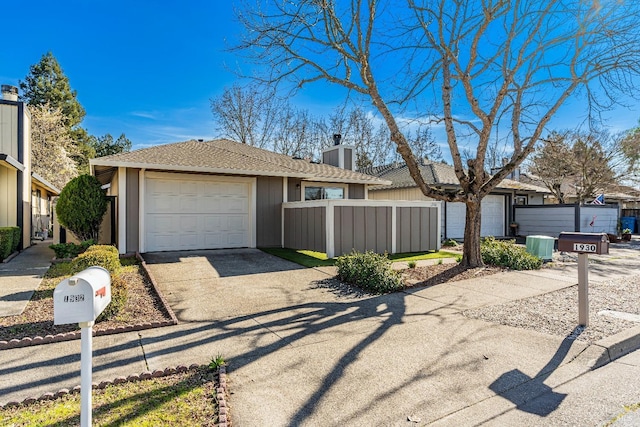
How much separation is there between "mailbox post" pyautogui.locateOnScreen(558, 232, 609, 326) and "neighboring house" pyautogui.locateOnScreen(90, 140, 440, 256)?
5.77 metres

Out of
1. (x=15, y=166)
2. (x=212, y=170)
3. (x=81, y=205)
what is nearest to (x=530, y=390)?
(x=212, y=170)

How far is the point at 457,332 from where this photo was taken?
4367 millimetres

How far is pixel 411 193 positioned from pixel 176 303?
1323 cm

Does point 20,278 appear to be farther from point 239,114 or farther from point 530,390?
point 239,114

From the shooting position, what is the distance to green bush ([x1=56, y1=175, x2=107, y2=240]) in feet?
31.2

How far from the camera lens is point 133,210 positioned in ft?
32.8

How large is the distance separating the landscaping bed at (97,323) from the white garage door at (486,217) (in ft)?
44.9

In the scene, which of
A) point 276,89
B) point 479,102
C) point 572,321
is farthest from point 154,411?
point 479,102

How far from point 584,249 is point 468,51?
6335 mm

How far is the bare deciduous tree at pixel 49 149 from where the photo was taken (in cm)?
2225

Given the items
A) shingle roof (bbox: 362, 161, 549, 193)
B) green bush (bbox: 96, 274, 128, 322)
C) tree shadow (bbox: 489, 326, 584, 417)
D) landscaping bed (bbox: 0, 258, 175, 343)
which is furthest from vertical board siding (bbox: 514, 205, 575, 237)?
green bush (bbox: 96, 274, 128, 322)

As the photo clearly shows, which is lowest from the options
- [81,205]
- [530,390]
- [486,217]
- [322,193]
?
[530,390]

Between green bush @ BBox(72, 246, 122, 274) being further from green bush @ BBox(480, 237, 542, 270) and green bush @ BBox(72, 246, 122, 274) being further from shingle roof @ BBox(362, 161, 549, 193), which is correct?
shingle roof @ BBox(362, 161, 549, 193)

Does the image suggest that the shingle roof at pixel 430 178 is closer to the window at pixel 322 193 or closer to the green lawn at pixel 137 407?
the window at pixel 322 193
